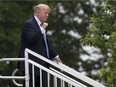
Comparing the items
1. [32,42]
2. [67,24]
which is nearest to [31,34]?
[32,42]

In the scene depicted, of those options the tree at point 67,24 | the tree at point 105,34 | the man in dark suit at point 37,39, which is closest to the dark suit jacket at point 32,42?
the man in dark suit at point 37,39

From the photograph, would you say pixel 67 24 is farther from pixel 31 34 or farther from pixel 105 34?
pixel 31 34

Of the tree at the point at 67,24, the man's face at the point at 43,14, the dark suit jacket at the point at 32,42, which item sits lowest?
the tree at the point at 67,24

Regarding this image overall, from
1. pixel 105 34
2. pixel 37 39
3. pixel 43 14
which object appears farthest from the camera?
pixel 105 34

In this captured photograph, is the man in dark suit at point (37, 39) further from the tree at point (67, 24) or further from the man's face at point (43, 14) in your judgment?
the tree at point (67, 24)

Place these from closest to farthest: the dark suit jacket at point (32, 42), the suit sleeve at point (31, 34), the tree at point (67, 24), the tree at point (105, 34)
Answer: the suit sleeve at point (31, 34) → the dark suit jacket at point (32, 42) → the tree at point (105, 34) → the tree at point (67, 24)

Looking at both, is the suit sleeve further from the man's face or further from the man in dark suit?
the man's face

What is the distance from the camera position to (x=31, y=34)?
783 cm

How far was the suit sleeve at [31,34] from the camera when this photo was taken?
7.75m

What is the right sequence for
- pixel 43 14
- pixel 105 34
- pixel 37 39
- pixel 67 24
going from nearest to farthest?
pixel 37 39
pixel 43 14
pixel 105 34
pixel 67 24

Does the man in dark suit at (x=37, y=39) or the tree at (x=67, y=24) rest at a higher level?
the man in dark suit at (x=37, y=39)

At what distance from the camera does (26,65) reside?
7785 mm

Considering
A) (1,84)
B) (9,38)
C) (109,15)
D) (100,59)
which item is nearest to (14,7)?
(9,38)

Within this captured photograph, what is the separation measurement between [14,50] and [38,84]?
17.2m
